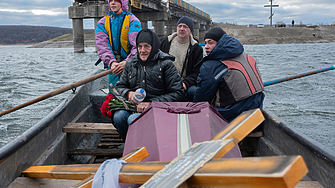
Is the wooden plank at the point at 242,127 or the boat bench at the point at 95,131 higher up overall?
the wooden plank at the point at 242,127

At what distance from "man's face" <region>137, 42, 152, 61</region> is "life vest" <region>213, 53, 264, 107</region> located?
77 centimetres

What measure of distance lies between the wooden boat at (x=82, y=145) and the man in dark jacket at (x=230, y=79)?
54 centimetres

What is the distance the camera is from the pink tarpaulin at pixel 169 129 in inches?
61.1

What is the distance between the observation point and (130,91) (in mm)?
2828

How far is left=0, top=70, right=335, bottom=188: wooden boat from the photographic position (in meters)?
1.97

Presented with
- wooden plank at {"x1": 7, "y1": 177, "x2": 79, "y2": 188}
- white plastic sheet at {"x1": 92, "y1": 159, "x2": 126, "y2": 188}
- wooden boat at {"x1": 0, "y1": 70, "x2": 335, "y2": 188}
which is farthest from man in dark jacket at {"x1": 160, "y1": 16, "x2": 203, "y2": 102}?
white plastic sheet at {"x1": 92, "y1": 159, "x2": 126, "y2": 188}

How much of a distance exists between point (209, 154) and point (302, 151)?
65.9 inches

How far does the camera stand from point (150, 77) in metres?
2.78

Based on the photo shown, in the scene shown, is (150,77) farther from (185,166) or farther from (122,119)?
(185,166)

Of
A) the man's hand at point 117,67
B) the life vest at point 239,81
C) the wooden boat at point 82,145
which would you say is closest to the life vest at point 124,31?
the man's hand at point 117,67

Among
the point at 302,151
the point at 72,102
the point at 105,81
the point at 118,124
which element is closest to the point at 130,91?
the point at 118,124

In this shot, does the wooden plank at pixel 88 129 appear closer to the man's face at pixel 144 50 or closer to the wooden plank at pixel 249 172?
the man's face at pixel 144 50

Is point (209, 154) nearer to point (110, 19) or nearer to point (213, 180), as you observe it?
point (213, 180)

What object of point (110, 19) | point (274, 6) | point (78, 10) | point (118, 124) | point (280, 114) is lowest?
point (280, 114)
